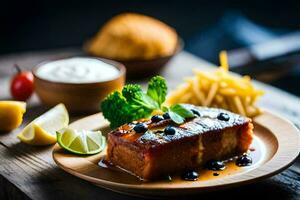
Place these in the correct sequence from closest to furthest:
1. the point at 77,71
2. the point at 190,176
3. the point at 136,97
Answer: the point at 190,176
the point at 136,97
the point at 77,71

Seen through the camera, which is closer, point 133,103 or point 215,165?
point 215,165

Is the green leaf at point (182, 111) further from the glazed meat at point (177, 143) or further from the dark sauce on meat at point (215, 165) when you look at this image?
the dark sauce on meat at point (215, 165)

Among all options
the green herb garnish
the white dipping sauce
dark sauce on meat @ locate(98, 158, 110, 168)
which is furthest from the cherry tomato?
dark sauce on meat @ locate(98, 158, 110, 168)

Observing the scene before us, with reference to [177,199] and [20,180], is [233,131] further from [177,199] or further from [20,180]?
[20,180]

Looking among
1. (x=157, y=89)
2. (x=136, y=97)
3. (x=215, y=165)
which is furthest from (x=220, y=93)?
(x=215, y=165)

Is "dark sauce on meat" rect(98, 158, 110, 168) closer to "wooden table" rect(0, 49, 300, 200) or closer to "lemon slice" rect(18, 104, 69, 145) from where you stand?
"wooden table" rect(0, 49, 300, 200)

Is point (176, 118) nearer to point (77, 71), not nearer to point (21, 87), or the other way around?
point (77, 71)

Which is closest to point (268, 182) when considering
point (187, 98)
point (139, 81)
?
point (187, 98)
